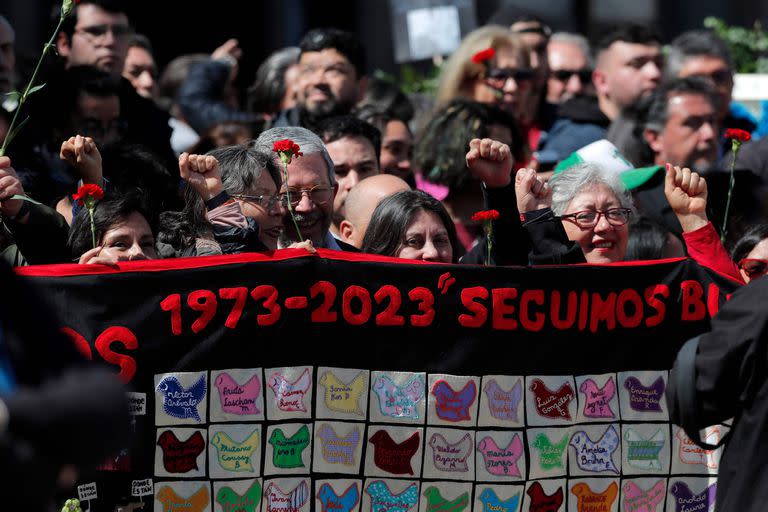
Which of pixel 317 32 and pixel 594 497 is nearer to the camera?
pixel 594 497

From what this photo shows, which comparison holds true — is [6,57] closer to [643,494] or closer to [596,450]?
[596,450]

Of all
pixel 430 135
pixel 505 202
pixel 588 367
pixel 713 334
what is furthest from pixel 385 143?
pixel 713 334

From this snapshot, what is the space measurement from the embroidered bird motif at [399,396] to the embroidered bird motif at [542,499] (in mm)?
478

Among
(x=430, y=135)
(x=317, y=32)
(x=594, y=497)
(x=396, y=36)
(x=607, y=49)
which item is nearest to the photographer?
(x=594, y=497)

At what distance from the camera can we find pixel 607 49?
27.4 ft

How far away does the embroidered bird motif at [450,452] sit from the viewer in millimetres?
4480

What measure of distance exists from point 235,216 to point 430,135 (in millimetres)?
2115

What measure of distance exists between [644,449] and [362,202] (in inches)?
59.8

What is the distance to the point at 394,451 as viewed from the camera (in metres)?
4.45

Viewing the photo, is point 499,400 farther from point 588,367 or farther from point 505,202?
point 505,202

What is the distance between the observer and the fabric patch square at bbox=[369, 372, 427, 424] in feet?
14.6

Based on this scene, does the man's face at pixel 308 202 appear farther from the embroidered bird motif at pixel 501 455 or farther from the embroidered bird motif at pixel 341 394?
the embroidered bird motif at pixel 501 455

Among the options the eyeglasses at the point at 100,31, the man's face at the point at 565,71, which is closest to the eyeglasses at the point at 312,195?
the eyeglasses at the point at 100,31

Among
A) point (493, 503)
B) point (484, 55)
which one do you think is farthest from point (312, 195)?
point (484, 55)
